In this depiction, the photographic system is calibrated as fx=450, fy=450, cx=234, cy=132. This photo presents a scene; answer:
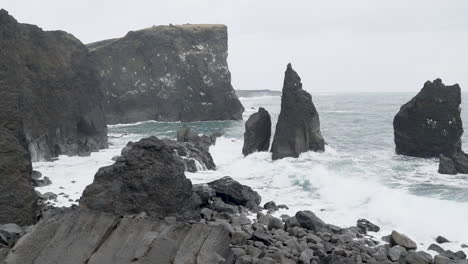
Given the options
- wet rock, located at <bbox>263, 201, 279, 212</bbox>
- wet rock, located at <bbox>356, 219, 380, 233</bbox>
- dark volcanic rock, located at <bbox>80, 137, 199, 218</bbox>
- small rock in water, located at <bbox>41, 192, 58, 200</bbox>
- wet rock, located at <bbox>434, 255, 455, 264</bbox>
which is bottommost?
wet rock, located at <bbox>356, 219, 380, 233</bbox>

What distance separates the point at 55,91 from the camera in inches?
1502

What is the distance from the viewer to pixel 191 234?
929 centimetres

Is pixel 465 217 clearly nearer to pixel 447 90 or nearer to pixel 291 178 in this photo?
pixel 291 178

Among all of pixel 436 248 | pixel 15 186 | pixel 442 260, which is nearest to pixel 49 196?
pixel 15 186

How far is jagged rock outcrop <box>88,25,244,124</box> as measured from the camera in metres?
82.6

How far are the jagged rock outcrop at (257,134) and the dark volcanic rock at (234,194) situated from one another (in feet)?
56.6

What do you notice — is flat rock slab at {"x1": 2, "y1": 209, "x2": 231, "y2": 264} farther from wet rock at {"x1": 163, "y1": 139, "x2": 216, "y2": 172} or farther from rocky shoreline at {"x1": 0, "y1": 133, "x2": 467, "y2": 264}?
wet rock at {"x1": 163, "y1": 139, "x2": 216, "y2": 172}

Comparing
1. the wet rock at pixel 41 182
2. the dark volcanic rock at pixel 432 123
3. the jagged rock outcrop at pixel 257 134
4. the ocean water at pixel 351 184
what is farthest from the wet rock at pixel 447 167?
the wet rock at pixel 41 182

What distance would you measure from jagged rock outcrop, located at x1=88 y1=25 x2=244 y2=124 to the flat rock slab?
71.8 m

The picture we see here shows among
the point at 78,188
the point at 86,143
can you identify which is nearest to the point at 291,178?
the point at 78,188

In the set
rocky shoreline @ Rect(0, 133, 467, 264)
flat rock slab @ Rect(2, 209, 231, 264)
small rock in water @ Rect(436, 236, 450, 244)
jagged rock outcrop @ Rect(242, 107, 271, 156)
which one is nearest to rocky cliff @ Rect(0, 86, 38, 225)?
rocky shoreline @ Rect(0, 133, 467, 264)

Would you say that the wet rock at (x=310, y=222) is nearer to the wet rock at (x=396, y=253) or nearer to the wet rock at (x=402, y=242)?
the wet rock at (x=402, y=242)

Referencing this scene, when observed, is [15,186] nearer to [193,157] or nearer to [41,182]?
[41,182]

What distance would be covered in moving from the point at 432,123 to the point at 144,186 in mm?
27862
